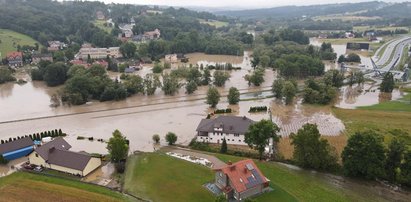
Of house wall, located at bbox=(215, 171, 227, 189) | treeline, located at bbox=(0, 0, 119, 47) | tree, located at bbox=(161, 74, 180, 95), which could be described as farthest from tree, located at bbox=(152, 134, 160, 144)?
treeline, located at bbox=(0, 0, 119, 47)

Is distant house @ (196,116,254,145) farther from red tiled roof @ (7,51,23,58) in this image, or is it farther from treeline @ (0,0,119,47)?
treeline @ (0,0,119,47)

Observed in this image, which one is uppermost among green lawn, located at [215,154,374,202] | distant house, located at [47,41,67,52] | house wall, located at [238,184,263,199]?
distant house, located at [47,41,67,52]

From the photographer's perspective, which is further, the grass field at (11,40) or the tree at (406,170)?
the grass field at (11,40)

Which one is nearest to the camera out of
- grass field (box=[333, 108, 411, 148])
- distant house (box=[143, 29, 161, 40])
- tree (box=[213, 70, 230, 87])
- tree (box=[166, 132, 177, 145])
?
tree (box=[166, 132, 177, 145])

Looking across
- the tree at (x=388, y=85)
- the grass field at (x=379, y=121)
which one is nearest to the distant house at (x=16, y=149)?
the grass field at (x=379, y=121)

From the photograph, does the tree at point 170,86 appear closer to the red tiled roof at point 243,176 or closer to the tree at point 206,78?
the tree at point 206,78

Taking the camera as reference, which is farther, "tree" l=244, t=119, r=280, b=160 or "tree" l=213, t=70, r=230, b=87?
"tree" l=213, t=70, r=230, b=87

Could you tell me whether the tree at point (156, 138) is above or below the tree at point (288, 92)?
below
